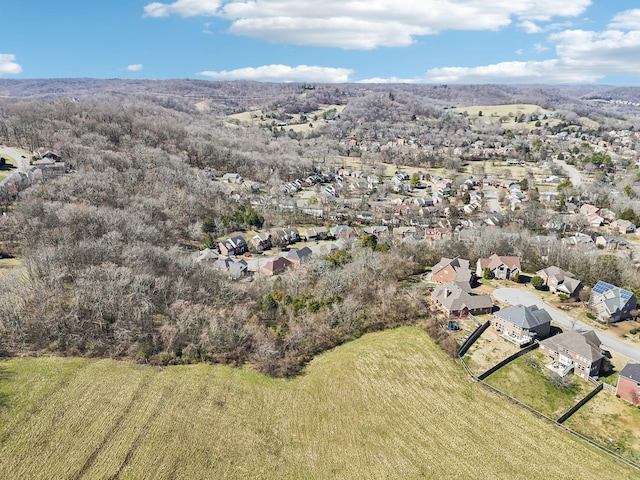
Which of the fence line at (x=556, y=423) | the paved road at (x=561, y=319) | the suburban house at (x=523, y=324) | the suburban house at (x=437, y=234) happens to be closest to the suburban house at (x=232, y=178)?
the suburban house at (x=437, y=234)

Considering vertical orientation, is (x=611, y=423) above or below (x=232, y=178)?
below

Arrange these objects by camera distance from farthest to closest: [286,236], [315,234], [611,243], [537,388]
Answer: [315,234] < [286,236] < [611,243] < [537,388]

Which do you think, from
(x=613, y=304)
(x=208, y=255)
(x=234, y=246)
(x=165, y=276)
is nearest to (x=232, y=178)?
(x=234, y=246)

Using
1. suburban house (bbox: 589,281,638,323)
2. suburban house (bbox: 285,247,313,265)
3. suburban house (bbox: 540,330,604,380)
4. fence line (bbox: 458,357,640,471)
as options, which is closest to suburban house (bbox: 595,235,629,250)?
suburban house (bbox: 589,281,638,323)

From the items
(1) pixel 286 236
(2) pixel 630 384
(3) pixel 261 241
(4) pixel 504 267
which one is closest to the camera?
(2) pixel 630 384

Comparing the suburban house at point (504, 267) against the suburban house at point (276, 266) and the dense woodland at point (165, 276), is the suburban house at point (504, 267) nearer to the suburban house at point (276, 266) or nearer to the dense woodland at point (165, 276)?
the dense woodland at point (165, 276)

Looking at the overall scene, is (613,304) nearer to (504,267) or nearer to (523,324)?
(523,324)
